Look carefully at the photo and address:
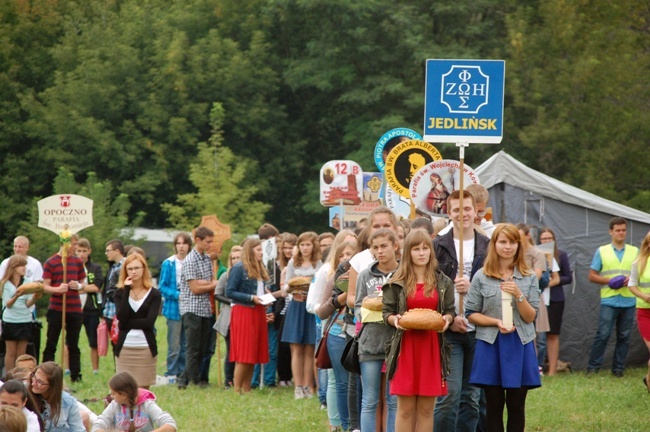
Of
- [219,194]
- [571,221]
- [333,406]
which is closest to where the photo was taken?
[333,406]

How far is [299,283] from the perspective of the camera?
13352 millimetres

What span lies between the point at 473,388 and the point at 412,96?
32.1m

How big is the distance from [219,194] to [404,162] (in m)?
29.2

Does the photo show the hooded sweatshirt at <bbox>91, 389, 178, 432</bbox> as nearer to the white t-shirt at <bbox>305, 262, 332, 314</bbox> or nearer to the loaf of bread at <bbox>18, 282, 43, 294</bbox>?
the white t-shirt at <bbox>305, 262, 332, 314</bbox>

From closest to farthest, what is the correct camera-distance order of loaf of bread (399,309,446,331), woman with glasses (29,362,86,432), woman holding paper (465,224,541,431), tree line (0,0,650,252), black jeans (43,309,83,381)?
1. loaf of bread (399,309,446,331)
2. woman holding paper (465,224,541,431)
3. woman with glasses (29,362,86,432)
4. black jeans (43,309,83,381)
5. tree line (0,0,650,252)

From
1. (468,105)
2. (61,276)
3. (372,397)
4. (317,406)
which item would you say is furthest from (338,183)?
(372,397)

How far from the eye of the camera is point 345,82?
44156 millimetres

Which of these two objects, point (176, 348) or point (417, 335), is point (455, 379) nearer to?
point (417, 335)

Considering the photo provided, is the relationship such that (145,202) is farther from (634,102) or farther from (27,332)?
(27,332)

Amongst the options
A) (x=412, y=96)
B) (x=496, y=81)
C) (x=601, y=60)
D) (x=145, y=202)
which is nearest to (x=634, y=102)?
(x=601, y=60)

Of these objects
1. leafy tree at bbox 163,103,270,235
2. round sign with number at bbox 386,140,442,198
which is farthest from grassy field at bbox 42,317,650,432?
leafy tree at bbox 163,103,270,235

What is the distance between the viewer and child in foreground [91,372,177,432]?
876cm

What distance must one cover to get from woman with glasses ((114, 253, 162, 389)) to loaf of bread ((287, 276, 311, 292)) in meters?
1.98

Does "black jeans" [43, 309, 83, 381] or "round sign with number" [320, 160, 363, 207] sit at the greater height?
"round sign with number" [320, 160, 363, 207]
